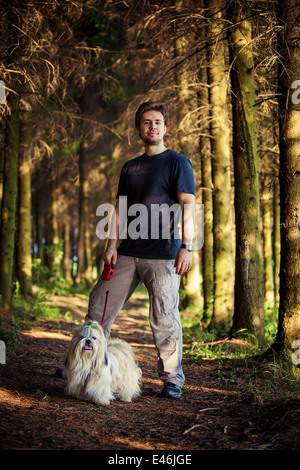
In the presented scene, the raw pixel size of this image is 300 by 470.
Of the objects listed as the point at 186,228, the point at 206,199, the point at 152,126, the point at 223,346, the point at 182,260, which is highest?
the point at 152,126

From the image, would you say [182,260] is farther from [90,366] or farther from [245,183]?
[245,183]

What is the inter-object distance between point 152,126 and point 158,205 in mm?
836

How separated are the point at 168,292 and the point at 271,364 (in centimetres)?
150

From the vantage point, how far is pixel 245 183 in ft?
22.8

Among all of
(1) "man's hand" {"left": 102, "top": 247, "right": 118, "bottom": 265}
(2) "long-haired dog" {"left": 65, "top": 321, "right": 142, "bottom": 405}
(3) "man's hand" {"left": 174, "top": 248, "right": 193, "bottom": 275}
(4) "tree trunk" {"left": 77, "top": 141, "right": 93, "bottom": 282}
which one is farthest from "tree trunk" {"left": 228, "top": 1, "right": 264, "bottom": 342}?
(4) "tree trunk" {"left": 77, "top": 141, "right": 93, "bottom": 282}

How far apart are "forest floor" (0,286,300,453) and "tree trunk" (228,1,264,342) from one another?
3.97 ft

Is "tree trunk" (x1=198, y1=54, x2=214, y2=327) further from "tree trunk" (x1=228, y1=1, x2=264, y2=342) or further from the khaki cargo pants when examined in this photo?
the khaki cargo pants

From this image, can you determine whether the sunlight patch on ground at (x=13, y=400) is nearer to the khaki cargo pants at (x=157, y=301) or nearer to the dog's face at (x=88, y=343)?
the dog's face at (x=88, y=343)

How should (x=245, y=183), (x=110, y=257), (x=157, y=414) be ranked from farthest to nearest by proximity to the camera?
1. (x=245, y=183)
2. (x=110, y=257)
3. (x=157, y=414)

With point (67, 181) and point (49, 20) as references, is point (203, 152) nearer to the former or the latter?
point (49, 20)

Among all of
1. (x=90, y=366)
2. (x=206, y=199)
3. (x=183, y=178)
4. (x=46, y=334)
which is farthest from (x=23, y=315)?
(x=183, y=178)

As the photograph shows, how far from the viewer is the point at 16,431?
320 cm

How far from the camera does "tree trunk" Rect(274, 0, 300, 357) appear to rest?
5.07m

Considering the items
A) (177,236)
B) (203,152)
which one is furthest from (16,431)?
(203,152)
